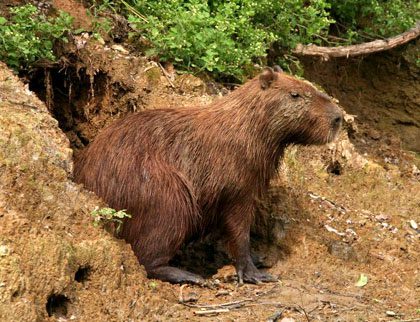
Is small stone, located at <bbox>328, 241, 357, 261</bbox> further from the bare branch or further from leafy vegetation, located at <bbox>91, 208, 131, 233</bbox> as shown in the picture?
the bare branch

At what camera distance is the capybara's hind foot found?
589 cm

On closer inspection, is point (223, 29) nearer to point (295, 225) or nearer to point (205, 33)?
point (205, 33)

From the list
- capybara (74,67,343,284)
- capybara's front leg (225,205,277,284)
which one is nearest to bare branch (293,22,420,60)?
capybara (74,67,343,284)

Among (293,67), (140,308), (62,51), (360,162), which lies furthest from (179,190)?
(293,67)

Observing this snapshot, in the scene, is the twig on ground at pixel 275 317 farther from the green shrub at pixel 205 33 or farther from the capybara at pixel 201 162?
the green shrub at pixel 205 33

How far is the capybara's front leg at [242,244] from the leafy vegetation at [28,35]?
6.80ft

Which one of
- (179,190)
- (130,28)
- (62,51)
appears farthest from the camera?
(130,28)

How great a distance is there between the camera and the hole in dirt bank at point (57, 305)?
4.62 m

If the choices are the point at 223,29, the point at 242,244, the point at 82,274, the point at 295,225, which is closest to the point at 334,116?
the point at 295,225

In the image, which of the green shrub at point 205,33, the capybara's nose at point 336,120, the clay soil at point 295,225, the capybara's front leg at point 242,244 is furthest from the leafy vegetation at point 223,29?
the capybara's front leg at point 242,244

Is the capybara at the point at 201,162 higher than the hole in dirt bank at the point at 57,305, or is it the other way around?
the capybara at the point at 201,162

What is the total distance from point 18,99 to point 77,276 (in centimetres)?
146

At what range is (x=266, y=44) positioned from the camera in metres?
8.43

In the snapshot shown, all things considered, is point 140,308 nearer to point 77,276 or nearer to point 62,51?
point 77,276
